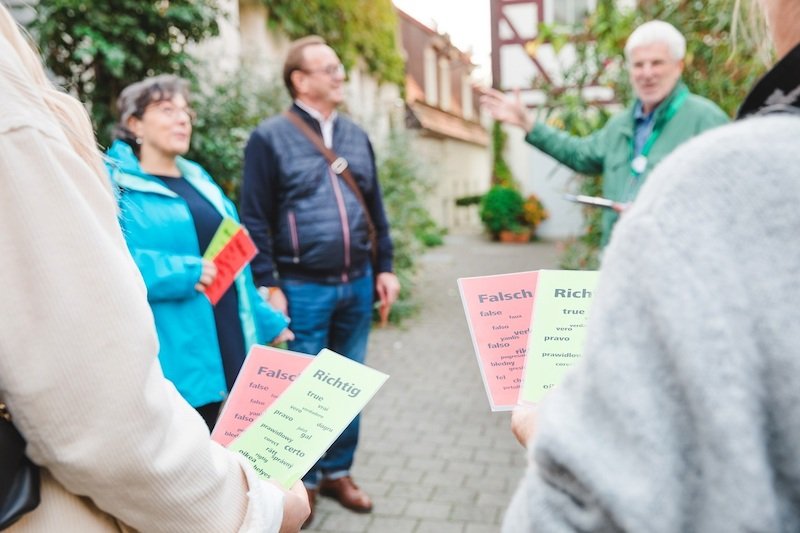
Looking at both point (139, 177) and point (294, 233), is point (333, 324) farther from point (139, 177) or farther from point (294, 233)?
point (139, 177)

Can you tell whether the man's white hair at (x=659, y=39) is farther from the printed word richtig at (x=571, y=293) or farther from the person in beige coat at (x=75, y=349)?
the person in beige coat at (x=75, y=349)

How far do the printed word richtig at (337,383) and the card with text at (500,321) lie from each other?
0.83 feet

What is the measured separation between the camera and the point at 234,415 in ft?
5.01

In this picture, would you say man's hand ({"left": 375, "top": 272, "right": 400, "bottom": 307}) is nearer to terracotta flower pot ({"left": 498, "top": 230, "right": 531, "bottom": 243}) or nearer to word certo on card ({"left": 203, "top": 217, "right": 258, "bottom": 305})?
word certo on card ({"left": 203, "top": 217, "right": 258, "bottom": 305})

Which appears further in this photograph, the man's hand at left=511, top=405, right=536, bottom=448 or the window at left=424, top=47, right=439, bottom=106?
the window at left=424, top=47, right=439, bottom=106

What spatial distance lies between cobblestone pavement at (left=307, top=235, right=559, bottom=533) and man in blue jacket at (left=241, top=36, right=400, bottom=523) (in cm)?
22

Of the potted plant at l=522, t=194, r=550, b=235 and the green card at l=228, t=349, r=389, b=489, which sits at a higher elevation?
the green card at l=228, t=349, r=389, b=489

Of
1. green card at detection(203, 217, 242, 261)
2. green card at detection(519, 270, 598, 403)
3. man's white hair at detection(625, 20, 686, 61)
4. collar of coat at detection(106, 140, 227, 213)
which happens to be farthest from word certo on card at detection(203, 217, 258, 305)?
man's white hair at detection(625, 20, 686, 61)

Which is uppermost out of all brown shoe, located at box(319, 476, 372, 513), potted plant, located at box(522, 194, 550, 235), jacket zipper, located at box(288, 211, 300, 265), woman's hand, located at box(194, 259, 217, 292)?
jacket zipper, located at box(288, 211, 300, 265)

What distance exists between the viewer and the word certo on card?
2785 millimetres

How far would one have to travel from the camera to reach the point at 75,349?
0.95 metres

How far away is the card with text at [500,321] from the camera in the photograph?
4.65ft

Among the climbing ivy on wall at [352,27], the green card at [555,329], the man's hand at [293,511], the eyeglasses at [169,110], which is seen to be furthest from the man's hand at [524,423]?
the climbing ivy on wall at [352,27]

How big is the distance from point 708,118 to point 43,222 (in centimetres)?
322
